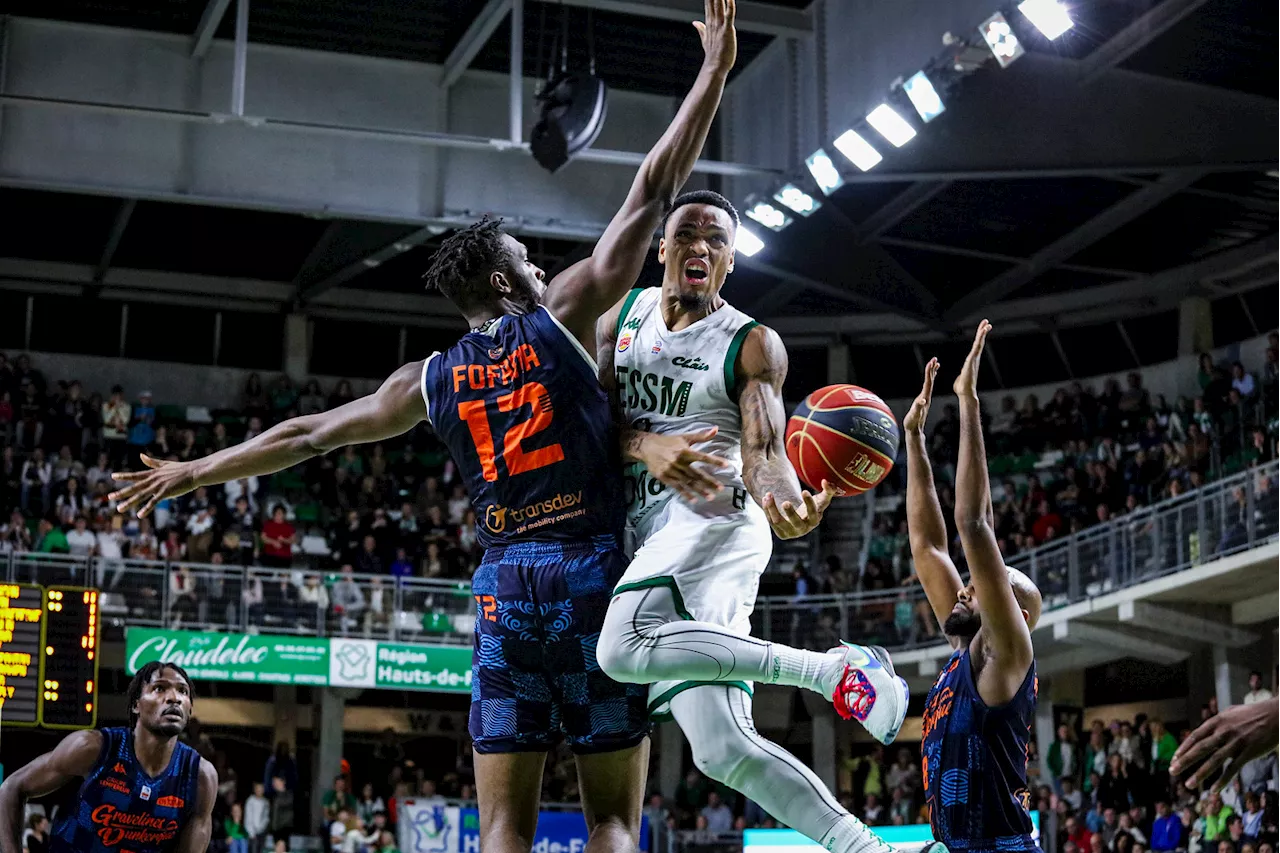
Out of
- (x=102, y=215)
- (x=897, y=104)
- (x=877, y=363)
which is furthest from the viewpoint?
(x=877, y=363)

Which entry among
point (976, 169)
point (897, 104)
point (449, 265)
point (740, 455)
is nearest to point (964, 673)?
point (740, 455)

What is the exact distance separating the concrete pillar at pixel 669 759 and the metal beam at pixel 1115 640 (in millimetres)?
8067

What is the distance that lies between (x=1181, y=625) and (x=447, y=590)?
11153 mm

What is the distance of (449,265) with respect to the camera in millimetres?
6734

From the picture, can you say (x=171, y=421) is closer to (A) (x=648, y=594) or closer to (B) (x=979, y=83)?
(B) (x=979, y=83)

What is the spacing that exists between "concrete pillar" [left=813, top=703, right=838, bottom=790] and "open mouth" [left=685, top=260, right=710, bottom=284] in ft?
85.5

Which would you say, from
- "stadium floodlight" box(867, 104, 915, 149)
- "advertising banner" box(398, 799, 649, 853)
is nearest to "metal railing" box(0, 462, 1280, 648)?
"advertising banner" box(398, 799, 649, 853)

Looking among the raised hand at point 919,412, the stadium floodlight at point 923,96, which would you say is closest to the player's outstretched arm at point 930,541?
the raised hand at point 919,412

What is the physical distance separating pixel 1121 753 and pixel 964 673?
17.1m

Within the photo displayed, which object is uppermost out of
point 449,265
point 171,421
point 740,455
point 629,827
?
point 171,421

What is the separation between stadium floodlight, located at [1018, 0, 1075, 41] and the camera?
18.4m

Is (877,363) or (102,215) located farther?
(877,363)

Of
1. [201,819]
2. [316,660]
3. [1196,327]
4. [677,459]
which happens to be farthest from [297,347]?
[677,459]

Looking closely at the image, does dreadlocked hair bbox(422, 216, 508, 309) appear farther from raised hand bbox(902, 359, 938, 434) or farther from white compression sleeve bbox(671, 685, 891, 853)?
raised hand bbox(902, 359, 938, 434)
